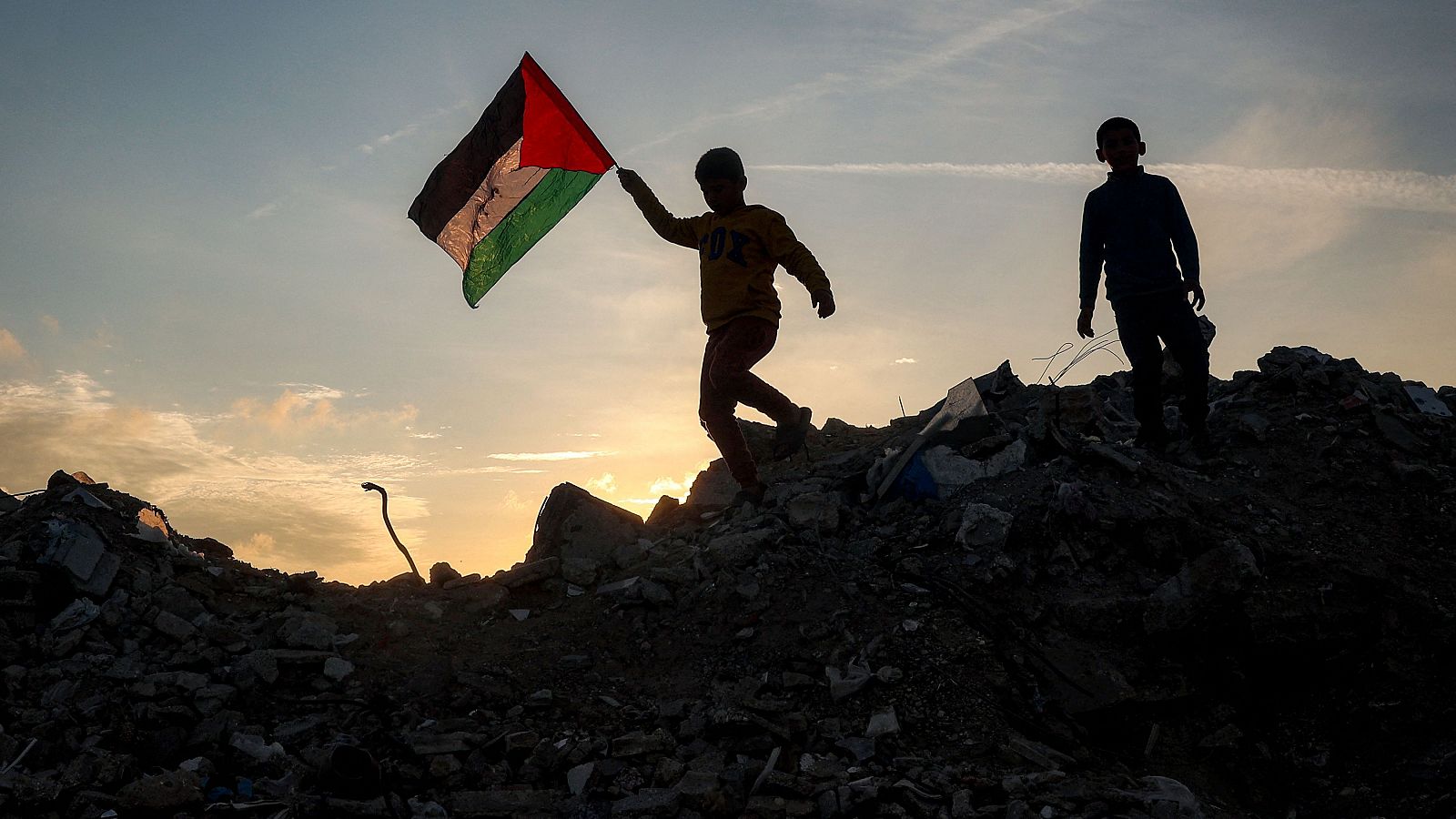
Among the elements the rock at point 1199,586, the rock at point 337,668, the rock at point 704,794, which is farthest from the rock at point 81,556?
the rock at point 1199,586

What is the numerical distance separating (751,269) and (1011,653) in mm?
2963

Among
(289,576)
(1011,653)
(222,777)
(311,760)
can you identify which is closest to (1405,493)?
(1011,653)

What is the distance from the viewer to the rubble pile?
4359mm

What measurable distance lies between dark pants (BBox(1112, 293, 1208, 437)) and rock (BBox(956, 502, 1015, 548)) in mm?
1878

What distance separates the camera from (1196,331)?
268 inches

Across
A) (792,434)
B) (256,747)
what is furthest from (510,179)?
(256,747)

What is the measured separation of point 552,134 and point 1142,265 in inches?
175

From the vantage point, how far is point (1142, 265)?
6.68 m

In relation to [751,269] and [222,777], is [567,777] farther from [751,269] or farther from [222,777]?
[751,269]

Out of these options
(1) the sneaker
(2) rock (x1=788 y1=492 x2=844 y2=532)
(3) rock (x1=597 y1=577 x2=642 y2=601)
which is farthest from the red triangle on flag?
(3) rock (x1=597 y1=577 x2=642 y2=601)

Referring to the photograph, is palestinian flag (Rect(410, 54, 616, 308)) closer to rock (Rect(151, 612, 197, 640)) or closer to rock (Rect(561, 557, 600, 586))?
rock (Rect(561, 557, 600, 586))

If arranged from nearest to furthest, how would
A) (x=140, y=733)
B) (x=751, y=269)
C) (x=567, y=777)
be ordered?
1. (x=567, y=777)
2. (x=140, y=733)
3. (x=751, y=269)

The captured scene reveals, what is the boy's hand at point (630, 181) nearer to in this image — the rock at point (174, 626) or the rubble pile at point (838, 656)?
the rubble pile at point (838, 656)

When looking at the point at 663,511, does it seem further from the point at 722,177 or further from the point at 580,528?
the point at 722,177
